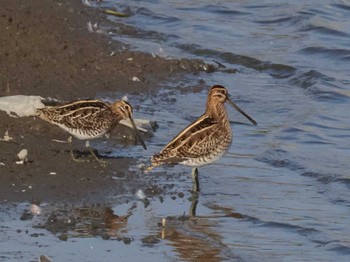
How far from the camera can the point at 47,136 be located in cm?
998

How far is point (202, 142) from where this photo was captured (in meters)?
9.27

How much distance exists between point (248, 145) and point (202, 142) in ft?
6.43

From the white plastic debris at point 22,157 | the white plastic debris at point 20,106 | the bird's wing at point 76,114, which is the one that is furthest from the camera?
the white plastic debris at point 20,106

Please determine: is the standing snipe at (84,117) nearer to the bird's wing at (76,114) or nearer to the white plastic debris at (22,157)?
the bird's wing at (76,114)

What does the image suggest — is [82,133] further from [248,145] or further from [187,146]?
[248,145]

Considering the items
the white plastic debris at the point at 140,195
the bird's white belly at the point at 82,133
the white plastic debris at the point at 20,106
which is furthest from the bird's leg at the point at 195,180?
the white plastic debris at the point at 20,106

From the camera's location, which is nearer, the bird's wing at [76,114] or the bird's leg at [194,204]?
the bird's leg at [194,204]

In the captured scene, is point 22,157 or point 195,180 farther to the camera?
point 195,180

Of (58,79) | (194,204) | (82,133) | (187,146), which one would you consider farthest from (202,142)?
(58,79)

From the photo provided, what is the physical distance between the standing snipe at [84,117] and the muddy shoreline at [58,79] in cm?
23

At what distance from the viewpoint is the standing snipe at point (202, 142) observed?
913cm

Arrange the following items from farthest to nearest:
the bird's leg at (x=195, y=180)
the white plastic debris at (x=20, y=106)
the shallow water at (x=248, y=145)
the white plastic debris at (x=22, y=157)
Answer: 1. the white plastic debris at (x=20, y=106)
2. the bird's leg at (x=195, y=180)
3. the white plastic debris at (x=22, y=157)
4. the shallow water at (x=248, y=145)

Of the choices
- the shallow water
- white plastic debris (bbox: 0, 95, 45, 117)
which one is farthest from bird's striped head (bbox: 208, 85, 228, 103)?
white plastic debris (bbox: 0, 95, 45, 117)

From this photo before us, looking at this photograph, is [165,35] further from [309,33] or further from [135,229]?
[135,229]
